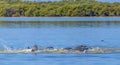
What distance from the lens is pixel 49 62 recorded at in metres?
30.2

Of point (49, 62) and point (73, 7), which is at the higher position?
point (49, 62)

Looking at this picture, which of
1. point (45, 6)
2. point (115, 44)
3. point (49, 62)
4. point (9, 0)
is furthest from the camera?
point (9, 0)

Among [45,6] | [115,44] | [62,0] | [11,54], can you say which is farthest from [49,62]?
[62,0]

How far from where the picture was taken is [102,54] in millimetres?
33750

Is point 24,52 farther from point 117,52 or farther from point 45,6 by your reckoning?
point 45,6

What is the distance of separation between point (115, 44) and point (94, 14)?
7810 centimetres

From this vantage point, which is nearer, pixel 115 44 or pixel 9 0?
pixel 115 44

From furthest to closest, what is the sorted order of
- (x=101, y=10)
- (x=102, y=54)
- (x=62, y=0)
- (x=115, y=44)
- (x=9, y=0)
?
(x=9, y=0) < (x=62, y=0) < (x=101, y=10) < (x=115, y=44) < (x=102, y=54)

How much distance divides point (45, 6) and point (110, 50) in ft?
305

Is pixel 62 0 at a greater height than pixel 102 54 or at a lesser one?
lesser

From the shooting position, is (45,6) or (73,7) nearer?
Result: (73,7)

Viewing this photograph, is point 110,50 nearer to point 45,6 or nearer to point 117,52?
point 117,52

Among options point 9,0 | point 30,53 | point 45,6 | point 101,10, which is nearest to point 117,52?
point 30,53

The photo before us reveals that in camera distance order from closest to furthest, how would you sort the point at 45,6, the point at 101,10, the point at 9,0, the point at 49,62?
the point at 49,62, the point at 101,10, the point at 45,6, the point at 9,0
